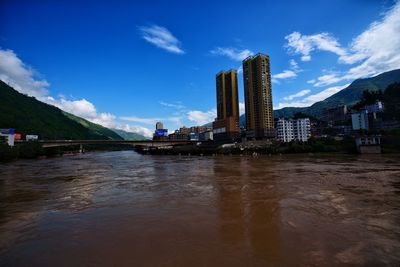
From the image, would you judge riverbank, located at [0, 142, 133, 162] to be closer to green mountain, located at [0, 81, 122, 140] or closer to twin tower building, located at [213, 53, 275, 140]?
green mountain, located at [0, 81, 122, 140]

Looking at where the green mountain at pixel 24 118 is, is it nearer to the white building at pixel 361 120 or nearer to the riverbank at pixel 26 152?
the riverbank at pixel 26 152

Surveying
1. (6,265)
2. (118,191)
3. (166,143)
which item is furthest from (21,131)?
(6,265)

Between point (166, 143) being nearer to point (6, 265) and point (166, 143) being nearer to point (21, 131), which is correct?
point (21, 131)

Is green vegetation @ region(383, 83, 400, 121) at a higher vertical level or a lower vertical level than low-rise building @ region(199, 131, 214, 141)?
higher

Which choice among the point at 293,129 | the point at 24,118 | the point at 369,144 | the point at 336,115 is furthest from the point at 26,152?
the point at 336,115

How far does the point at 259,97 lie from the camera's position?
97438mm

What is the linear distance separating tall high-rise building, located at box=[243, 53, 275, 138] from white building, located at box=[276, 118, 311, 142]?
1534cm

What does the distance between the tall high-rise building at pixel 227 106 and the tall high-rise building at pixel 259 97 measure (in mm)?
9734

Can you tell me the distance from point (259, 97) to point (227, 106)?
2448 centimetres

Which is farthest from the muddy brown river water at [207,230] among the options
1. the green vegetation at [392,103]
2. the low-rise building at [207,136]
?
the low-rise building at [207,136]

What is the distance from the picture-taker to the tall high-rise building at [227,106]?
109488 mm

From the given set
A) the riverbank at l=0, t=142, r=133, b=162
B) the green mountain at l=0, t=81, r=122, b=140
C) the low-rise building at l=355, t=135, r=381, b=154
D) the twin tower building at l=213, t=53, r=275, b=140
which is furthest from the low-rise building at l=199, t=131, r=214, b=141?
the low-rise building at l=355, t=135, r=381, b=154

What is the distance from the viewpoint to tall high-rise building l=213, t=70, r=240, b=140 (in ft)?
359

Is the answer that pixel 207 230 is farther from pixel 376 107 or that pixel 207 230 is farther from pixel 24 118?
pixel 24 118
